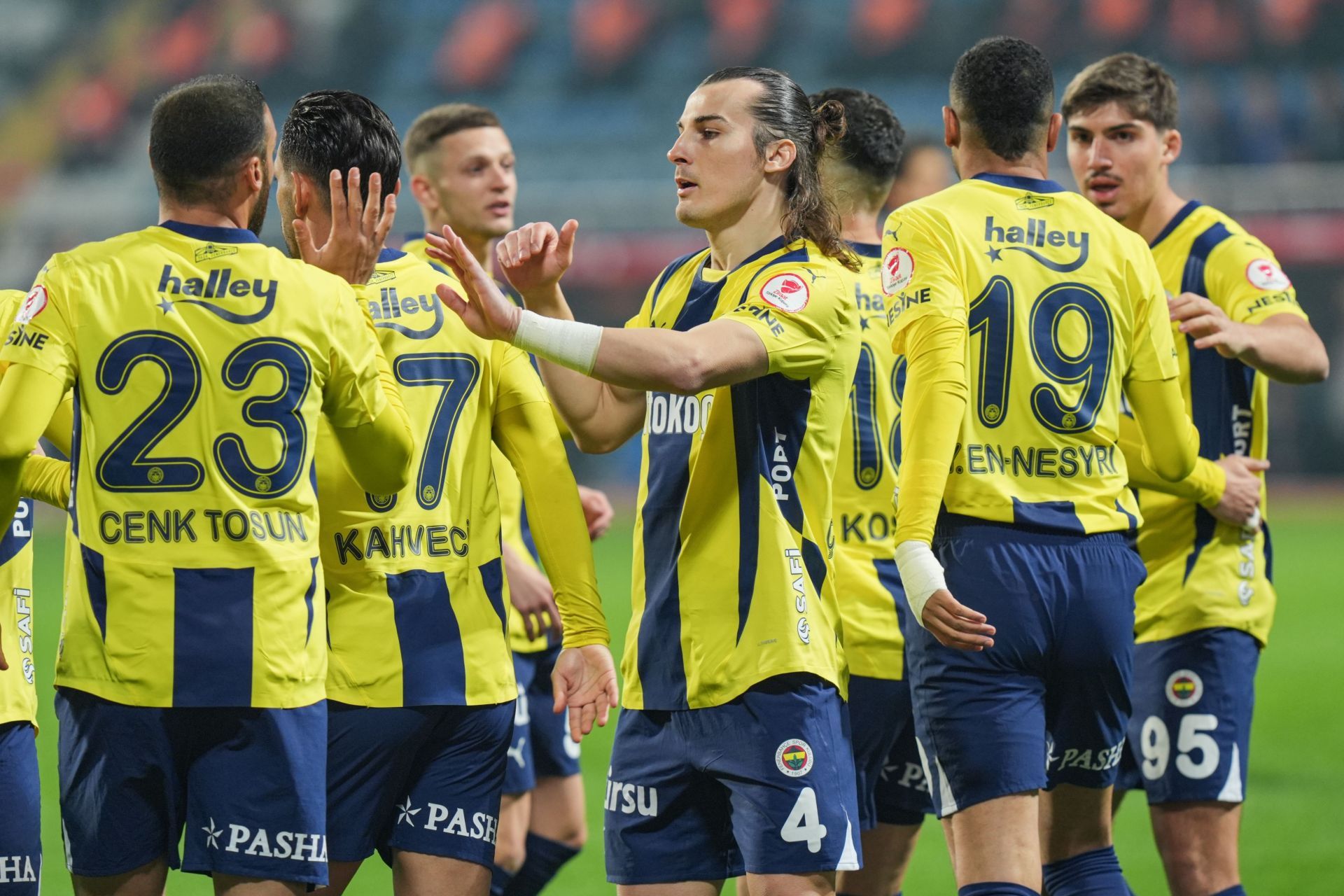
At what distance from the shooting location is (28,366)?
3213 millimetres

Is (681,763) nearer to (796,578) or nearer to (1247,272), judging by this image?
(796,578)

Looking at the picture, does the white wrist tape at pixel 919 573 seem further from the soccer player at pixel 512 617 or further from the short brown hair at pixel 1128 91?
the short brown hair at pixel 1128 91

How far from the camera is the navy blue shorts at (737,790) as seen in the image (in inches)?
140

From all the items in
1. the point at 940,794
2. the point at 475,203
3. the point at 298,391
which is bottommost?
the point at 940,794

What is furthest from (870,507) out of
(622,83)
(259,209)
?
(622,83)

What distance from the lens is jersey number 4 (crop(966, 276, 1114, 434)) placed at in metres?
4.03

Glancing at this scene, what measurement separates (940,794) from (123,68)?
27.0 metres

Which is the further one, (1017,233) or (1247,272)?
(1247,272)

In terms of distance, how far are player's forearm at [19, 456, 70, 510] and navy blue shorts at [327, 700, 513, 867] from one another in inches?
32.7

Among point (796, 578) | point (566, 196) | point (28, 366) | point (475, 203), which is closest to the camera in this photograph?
point (28, 366)

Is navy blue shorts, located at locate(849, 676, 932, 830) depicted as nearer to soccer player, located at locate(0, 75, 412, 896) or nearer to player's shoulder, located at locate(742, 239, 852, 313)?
player's shoulder, located at locate(742, 239, 852, 313)

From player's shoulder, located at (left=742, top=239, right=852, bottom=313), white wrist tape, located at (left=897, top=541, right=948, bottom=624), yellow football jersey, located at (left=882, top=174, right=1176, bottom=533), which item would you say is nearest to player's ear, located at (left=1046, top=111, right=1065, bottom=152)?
yellow football jersey, located at (left=882, top=174, right=1176, bottom=533)

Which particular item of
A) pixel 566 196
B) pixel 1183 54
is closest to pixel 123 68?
pixel 566 196

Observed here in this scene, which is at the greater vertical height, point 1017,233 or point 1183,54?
point 1183,54
